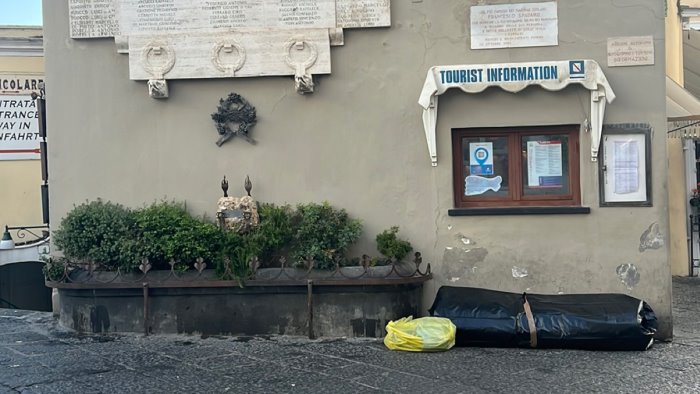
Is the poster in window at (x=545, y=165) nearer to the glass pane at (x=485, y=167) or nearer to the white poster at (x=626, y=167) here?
the glass pane at (x=485, y=167)

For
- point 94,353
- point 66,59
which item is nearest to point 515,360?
point 94,353

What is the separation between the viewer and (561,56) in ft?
25.1

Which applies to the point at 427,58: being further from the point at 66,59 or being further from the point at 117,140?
the point at 66,59

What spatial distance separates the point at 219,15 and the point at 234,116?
115 cm

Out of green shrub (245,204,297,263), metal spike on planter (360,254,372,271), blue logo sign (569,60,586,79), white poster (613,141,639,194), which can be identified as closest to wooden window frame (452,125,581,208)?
white poster (613,141,639,194)

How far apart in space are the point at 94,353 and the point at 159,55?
3.38 meters

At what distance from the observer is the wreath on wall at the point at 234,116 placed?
804 centimetres

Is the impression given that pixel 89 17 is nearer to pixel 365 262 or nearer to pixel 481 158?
pixel 365 262

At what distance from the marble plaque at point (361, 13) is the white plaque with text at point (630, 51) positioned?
2.45 metres

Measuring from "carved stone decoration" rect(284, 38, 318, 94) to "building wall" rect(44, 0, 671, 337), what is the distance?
6.6 inches

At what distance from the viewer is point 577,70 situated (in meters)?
7.48

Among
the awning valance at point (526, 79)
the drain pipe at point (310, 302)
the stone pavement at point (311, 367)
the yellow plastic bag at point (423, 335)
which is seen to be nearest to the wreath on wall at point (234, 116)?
the drain pipe at point (310, 302)

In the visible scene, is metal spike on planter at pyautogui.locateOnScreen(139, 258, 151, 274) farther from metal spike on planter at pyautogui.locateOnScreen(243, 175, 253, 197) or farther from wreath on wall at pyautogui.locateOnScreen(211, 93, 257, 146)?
wreath on wall at pyautogui.locateOnScreen(211, 93, 257, 146)

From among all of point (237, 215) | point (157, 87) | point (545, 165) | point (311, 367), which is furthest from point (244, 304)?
point (545, 165)
